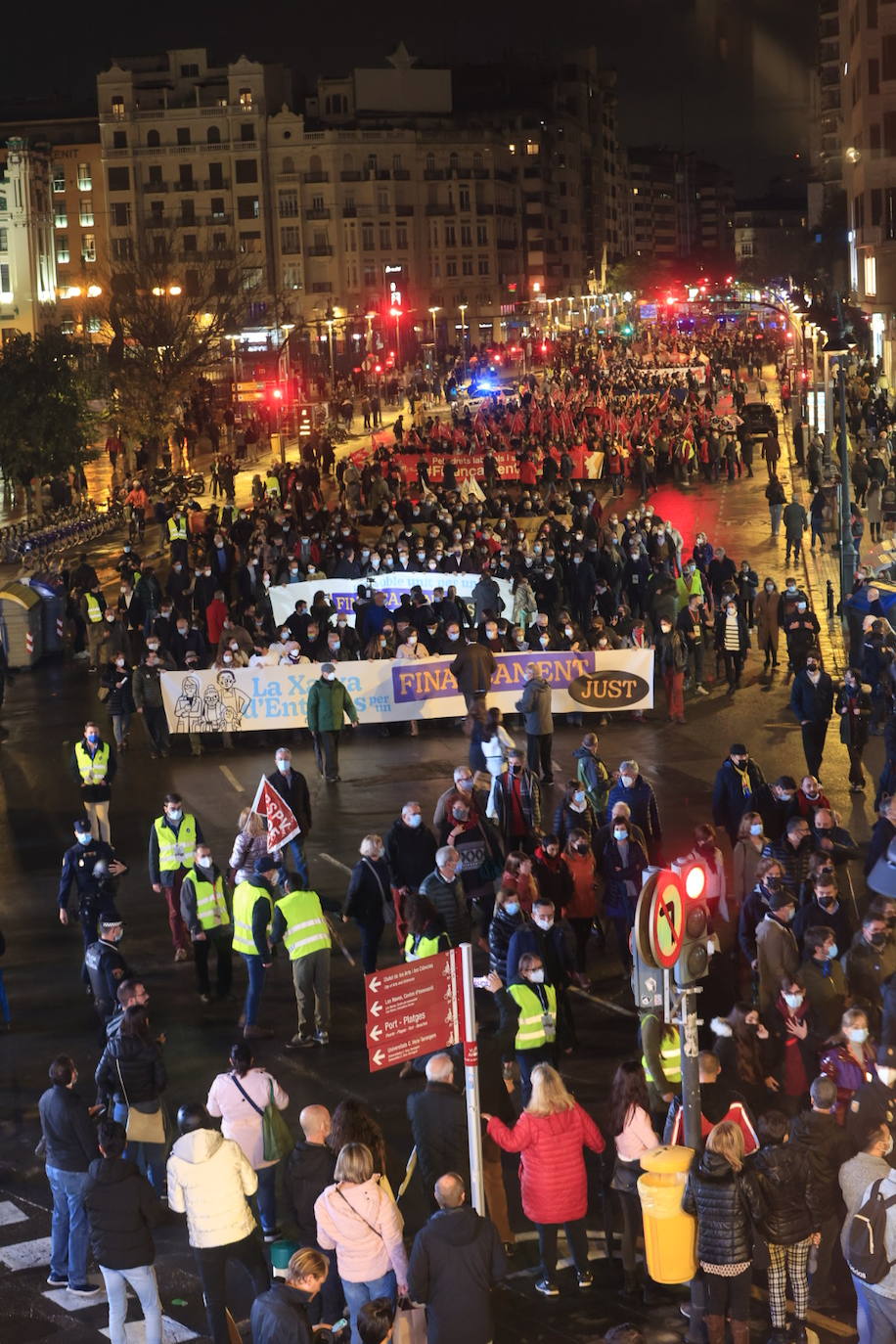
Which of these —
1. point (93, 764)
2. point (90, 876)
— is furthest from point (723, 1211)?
point (93, 764)

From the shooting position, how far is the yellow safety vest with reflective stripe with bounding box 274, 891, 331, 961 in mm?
13773

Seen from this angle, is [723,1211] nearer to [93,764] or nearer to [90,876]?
[90,876]

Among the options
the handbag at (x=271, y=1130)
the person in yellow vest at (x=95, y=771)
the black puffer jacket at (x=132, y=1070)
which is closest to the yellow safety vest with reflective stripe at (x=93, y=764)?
the person in yellow vest at (x=95, y=771)

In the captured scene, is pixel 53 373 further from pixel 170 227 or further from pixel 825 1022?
pixel 170 227

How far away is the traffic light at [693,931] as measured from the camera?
9.23 meters

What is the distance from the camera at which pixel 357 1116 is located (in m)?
10.1

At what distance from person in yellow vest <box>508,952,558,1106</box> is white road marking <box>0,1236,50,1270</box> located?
Result: 3013mm

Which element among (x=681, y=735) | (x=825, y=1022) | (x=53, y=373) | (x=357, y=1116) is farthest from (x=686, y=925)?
(x=53, y=373)

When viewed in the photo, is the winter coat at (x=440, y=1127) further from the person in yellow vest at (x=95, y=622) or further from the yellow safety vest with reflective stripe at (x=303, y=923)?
the person in yellow vest at (x=95, y=622)

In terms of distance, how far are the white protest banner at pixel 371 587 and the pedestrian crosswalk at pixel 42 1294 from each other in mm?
16799

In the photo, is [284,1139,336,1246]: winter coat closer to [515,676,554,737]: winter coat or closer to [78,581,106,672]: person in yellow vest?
[515,676,554,737]: winter coat

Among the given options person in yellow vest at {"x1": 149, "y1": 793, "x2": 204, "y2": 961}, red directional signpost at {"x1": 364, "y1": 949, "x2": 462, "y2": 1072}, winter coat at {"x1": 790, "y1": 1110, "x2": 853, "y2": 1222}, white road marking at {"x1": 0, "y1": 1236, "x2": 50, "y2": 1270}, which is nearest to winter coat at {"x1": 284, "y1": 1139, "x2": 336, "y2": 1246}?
red directional signpost at {"x1": 364, "y1": 949, "x2": 462, "y2": 1072}

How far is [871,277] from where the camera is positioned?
63.4 meters

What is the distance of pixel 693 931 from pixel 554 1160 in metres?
1.76
